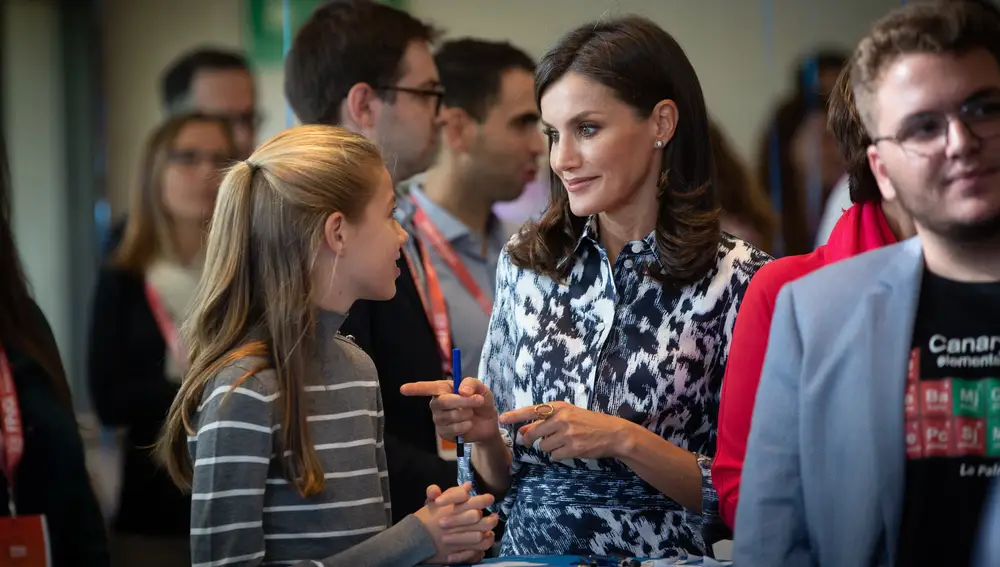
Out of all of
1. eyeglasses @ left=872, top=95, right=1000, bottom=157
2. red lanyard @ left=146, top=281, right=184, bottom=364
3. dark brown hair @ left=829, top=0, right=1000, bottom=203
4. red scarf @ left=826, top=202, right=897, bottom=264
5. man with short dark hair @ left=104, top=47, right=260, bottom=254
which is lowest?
red lanyard @ left=146, top=281, right=184, bottom=364

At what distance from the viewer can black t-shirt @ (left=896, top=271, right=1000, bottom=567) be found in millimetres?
1247

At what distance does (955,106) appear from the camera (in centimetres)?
124

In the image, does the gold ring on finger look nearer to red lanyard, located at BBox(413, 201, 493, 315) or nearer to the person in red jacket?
the person in red jacket

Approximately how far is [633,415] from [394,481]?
52 cm

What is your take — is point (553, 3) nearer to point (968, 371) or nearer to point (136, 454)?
point (136, 454)

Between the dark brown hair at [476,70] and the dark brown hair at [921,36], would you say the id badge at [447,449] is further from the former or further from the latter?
the dark brown hair at [921,36]

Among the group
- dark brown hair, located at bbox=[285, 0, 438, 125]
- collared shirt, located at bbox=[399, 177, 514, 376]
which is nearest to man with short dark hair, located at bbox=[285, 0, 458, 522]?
dark brown hair, located at bbox=[285, 0, 438, 125]

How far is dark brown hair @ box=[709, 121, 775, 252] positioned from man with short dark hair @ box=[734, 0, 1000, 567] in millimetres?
2560

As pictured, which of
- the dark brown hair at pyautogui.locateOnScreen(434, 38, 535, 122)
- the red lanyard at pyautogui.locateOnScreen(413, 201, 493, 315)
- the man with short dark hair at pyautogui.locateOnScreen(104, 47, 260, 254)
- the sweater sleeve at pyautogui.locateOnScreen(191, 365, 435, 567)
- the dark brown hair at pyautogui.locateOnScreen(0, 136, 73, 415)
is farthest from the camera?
the man with short dark hair at pyautogui.locateOnScreen(104, 47, 260, 254)

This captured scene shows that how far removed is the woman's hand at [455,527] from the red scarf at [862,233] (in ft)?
2.09

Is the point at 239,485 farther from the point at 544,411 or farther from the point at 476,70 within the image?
the point at 476,70

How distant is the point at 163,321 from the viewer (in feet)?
11.0

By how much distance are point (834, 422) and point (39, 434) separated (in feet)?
4.47

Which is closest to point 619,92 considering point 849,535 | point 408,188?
point 849,535
